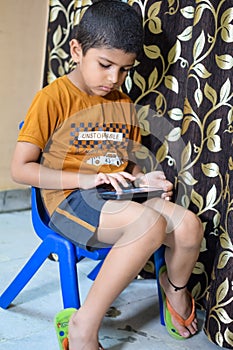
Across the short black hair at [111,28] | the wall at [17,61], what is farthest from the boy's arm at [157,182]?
the wall at [17,61]

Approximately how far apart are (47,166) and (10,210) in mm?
927

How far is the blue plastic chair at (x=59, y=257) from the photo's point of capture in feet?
4.02

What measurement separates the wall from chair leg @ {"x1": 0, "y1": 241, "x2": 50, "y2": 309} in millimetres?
785

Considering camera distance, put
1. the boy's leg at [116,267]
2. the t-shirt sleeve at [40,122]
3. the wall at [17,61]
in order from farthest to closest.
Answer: the wall at [17,61]
the t-shirt sleeve at [40,122]
the boy's leg at [116,267]

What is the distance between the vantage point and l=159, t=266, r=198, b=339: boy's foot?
1333mm

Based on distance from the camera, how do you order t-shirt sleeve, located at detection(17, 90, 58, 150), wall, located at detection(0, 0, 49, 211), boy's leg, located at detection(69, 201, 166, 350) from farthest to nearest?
Answer: wall, located at detection(0, 0, 49, 211) → t-shirt sleeve, located at detection(17, 90, 58, 150) → boy's leg, located at detection(69, 201, 166, 350)

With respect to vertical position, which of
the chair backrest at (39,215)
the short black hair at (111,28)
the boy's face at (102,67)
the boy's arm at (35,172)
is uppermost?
the short black hair at (111,28)

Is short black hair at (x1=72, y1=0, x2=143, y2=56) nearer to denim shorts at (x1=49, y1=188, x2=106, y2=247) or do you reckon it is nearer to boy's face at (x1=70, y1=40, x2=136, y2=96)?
boy's face at (x1=70, y1=40, x2=136, y2=96)

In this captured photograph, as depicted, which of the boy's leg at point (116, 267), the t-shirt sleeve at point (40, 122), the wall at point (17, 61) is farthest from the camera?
the wall at point (17, 61)

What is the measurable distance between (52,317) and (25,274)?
0.47 feet

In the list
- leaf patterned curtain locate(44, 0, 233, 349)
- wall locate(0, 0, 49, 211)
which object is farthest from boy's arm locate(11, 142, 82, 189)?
wall locate(0, 0, 49, 211)

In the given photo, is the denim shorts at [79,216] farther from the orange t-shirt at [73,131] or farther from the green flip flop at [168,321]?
the green flip flop at [168,321]

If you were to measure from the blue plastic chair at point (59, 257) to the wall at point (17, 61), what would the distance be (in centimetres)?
79

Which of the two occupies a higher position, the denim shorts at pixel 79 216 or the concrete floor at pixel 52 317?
the denim shorts at pixel 79 216
